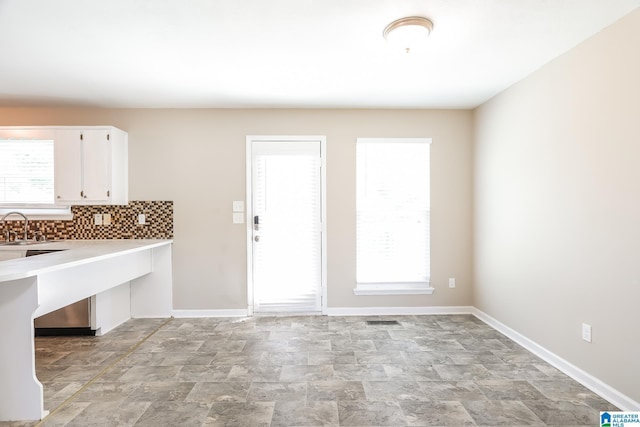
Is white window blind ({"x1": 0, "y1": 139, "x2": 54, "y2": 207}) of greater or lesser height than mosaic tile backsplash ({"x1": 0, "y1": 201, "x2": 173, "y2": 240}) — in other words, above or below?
above

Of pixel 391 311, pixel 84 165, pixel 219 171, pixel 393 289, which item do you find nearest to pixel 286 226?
pixel 219 171

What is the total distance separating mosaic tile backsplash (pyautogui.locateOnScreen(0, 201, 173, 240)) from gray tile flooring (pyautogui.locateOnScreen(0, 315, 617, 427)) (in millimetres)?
1098

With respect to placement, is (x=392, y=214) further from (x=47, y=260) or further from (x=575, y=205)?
(x=47, y=260)

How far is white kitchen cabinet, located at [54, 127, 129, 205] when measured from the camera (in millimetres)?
3520

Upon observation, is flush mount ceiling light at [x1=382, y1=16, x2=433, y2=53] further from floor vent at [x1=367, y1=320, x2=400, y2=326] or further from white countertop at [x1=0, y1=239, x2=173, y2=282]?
floor vent at [x1=367, y1=320, x2=400, y2=326]

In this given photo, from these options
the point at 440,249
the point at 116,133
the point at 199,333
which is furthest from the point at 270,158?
the point at 440,249

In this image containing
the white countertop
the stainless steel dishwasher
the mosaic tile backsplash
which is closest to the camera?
the white countertop

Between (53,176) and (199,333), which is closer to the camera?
(199,333)

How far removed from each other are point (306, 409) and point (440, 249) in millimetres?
2582

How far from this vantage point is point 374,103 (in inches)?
145

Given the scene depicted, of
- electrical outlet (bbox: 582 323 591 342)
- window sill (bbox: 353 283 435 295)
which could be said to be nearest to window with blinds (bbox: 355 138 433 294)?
window sill (bbox: 353 283 435 295)

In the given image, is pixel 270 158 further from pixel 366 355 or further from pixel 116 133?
pixel 366 355

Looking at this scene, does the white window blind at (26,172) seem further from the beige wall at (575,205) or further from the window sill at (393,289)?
the beige wall at (575,205)

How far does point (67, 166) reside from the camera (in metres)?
3.53
